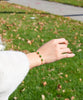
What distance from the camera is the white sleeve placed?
30.3 inches

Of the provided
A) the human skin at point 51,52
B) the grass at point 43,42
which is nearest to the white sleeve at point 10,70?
the human skin at point 51,52

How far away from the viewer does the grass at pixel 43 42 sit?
3572mm

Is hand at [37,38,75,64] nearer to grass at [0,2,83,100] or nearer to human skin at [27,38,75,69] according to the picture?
human skin at [27,38,75,69]

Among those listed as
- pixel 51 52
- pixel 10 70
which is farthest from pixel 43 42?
pixel 10 70

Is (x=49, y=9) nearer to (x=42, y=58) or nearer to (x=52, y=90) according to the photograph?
(x=52, y=90)

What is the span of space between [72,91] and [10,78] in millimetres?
2921

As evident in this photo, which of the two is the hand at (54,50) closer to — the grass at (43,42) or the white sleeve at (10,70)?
the white sleeve at (10,70)

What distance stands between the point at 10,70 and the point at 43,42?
4983 mm

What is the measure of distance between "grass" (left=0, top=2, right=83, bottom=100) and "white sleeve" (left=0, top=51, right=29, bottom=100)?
8.65ft

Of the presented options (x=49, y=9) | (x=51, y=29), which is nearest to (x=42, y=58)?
(x=51, y=29)

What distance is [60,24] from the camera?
7.52 metres

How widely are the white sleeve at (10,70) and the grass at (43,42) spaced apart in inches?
104

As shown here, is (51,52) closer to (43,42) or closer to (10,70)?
(10,70)

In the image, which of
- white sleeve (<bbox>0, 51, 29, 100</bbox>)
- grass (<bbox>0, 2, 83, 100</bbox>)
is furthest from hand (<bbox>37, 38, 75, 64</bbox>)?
grass (<bbox>0, 2, 83, 100</bbox>)
